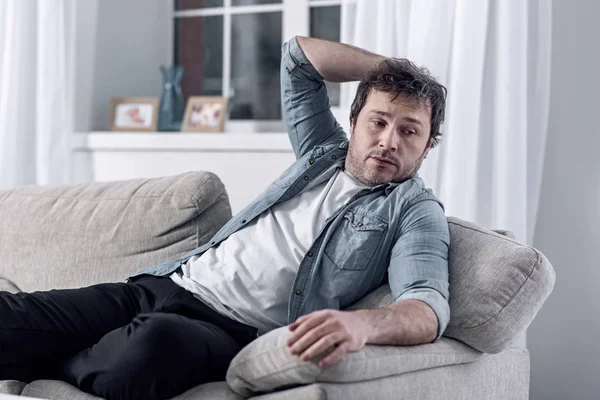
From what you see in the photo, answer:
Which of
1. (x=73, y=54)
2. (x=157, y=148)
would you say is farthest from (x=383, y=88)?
(x=73, y=54)

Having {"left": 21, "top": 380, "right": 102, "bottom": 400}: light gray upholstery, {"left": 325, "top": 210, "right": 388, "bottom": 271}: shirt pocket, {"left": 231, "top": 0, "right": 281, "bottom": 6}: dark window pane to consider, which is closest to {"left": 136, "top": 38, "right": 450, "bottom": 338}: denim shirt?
{"left": 325, "top": 210, "right": 388, "bottom": 271}: shirt pocket

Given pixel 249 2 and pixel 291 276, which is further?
pixel 249 2

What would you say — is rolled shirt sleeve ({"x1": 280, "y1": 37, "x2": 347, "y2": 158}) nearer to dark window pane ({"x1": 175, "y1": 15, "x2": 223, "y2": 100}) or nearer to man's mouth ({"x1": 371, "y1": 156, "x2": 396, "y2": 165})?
man's mouth ({"x1": 371, "y1": 156, "x2": 396, "y2": 165})

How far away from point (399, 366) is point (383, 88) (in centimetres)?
75

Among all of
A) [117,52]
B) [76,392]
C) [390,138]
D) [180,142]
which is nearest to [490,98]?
[390,138]

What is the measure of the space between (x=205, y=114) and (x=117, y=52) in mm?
563

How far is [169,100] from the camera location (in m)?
3.59

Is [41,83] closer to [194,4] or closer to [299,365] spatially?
[194,4]

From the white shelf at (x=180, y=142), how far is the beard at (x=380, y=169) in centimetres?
100

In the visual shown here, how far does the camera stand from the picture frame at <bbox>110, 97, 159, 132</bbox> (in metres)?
3.56

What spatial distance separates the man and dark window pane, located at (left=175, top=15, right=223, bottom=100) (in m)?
1.48

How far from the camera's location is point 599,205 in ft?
8.98

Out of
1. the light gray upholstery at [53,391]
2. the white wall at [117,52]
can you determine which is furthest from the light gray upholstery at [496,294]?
the white wall at [117,52]

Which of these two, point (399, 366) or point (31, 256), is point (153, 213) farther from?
point (399, 366)
